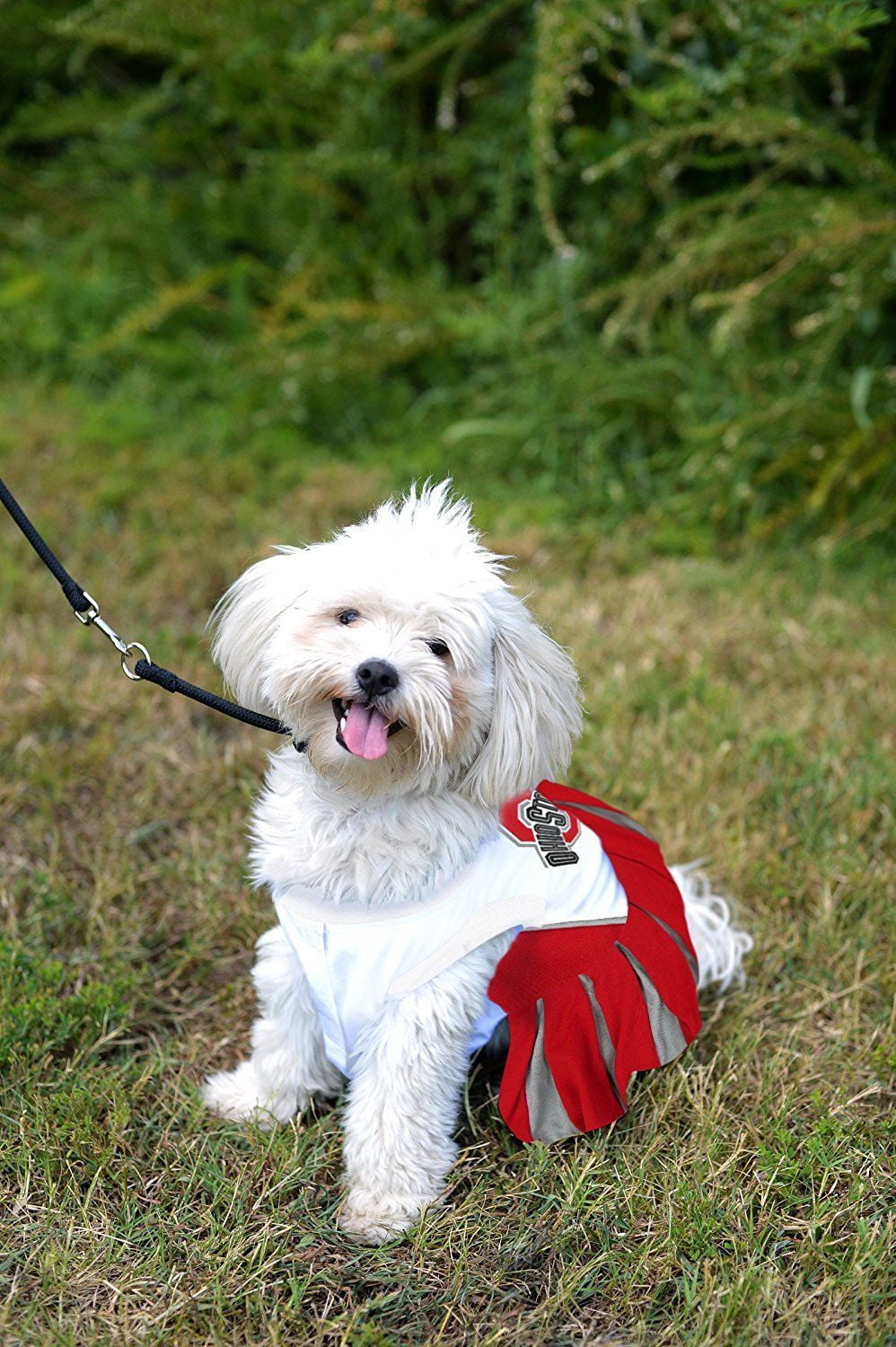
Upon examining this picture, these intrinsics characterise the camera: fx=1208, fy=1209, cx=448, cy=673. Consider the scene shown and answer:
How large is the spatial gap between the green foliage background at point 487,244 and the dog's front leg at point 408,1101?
9.68ft

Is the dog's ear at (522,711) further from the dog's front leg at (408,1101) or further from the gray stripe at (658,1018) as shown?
the gray stripe at (658,1018)

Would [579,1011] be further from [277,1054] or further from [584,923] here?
[277,1054]

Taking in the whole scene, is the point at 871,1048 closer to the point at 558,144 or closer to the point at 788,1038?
the point at 788,1038

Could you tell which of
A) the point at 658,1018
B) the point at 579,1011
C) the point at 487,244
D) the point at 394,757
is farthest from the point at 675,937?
the point at 487,244

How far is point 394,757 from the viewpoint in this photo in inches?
78.2

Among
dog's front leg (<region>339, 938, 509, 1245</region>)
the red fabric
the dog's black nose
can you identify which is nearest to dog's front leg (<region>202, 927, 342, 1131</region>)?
dog's front leg (<region>339, 938, 509, 1245</region>)

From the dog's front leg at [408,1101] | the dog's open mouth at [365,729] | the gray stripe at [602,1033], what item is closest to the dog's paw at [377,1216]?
the dog's front leg at [408,1101]

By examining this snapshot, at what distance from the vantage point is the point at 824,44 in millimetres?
3514

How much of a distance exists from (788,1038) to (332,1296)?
1077mm

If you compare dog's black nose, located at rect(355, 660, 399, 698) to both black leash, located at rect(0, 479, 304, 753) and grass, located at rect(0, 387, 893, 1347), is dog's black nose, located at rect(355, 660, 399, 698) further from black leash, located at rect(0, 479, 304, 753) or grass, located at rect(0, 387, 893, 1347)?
grass, located at rect(0, 387, 893, 1347)

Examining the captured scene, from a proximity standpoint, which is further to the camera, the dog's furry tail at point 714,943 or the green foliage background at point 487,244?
the green foliage background at point 487,244

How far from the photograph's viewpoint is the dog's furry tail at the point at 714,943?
8.49ft

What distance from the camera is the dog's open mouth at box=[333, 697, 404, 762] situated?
6.30ft

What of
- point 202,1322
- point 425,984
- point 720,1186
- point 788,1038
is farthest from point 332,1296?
point 788,1038
